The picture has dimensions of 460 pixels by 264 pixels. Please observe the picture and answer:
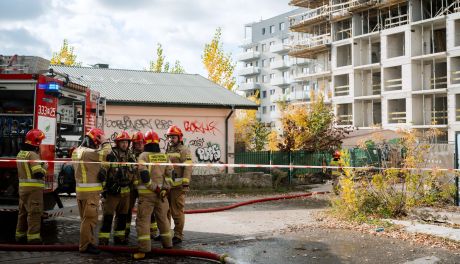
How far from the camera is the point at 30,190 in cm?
795

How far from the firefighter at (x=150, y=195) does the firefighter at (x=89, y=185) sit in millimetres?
666

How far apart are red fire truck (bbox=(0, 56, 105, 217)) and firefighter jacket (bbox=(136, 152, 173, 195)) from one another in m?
2.16

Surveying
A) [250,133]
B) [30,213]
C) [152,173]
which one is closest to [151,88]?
[30,213]

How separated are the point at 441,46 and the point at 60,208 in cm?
3688

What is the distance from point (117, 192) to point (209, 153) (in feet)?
39.2

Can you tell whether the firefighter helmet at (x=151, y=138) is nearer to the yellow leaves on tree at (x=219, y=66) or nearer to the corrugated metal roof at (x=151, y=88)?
the corrugated metal roof at (x=151, y=88)

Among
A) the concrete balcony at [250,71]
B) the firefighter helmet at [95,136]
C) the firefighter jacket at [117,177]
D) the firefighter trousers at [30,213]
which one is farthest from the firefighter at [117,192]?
the concrete balcony at [250,71]

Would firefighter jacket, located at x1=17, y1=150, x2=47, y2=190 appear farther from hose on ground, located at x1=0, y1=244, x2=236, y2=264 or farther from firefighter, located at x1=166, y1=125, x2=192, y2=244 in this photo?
firefighter, located at x1=166, y1=125, x2=192, y2=244

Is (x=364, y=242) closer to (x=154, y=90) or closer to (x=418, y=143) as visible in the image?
(x=418, y=143)

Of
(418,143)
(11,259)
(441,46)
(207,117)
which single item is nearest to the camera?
(11,259)

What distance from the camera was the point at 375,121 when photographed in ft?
141

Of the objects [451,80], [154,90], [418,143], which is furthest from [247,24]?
[418,143]

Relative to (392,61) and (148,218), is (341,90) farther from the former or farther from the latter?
(148,218)

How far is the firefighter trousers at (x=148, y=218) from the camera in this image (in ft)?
23.2
